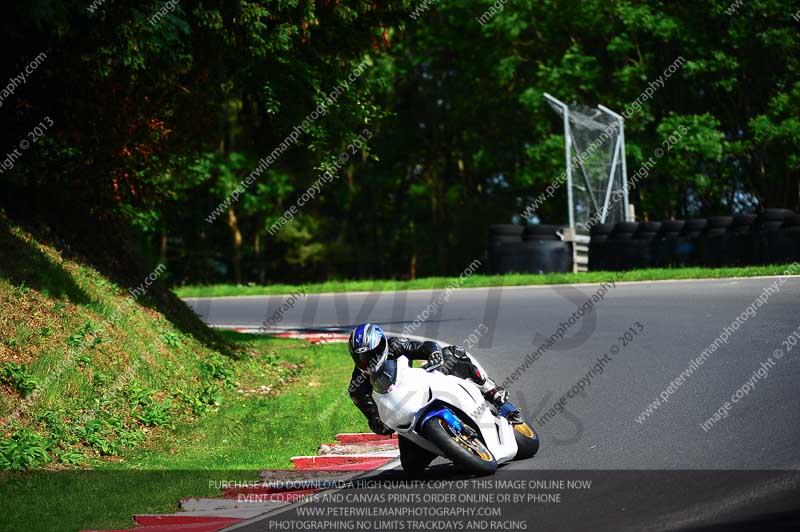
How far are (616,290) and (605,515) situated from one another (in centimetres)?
1430

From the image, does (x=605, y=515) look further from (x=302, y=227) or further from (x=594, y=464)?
(x=302, y=227)

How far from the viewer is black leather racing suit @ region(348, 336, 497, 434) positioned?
830 cm

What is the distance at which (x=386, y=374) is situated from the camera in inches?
318

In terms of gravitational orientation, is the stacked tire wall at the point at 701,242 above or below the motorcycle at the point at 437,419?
below

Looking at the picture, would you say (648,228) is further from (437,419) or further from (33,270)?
(437,419)

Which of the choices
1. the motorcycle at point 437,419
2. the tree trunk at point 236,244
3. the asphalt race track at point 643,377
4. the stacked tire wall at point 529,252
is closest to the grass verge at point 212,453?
the motorcycle at point 437,419

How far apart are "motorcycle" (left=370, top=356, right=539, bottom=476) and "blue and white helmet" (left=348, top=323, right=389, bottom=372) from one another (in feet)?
0.19

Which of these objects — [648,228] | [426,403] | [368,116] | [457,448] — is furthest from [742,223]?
[457,448]

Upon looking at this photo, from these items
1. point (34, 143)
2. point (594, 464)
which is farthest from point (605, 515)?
point (34, 143)

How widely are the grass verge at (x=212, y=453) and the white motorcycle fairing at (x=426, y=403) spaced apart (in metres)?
1.65

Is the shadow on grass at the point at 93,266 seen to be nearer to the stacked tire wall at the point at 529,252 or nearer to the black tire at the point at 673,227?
the stacked tire wall at the point at 529,252

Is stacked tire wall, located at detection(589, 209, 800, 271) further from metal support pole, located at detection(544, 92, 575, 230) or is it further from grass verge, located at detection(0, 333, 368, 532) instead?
grass verge, located at detection(0, 333, 368, 532)

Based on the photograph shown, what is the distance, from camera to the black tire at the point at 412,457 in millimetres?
8320

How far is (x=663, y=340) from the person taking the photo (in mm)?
14078
